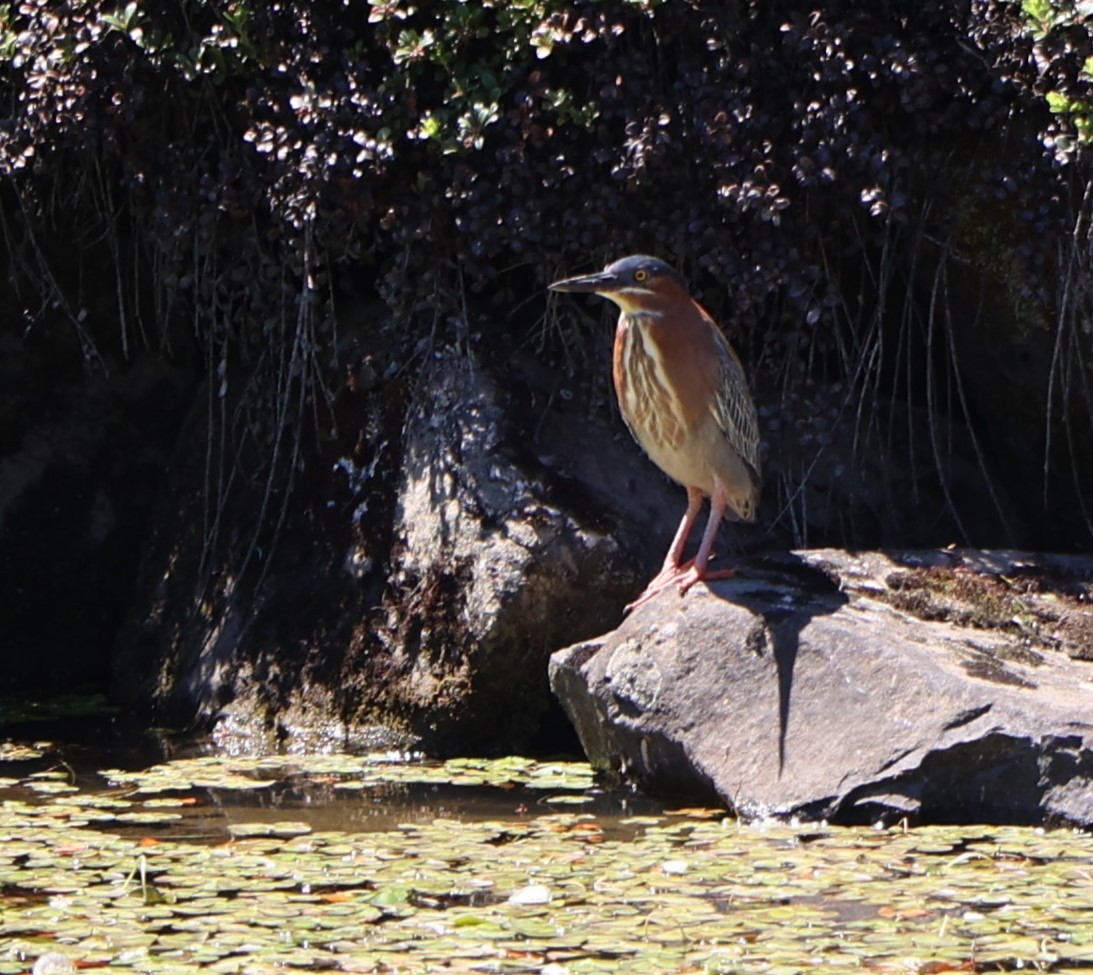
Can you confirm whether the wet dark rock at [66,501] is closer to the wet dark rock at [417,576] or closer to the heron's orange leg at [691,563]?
the wet dark rock at [417,576]

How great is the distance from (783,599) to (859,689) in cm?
49

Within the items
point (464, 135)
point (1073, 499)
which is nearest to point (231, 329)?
point (464, 135)

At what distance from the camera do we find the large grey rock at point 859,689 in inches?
170

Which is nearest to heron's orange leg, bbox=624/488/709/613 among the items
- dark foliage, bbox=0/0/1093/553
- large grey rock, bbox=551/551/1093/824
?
large grey rock, bbox=551/551/1093/824

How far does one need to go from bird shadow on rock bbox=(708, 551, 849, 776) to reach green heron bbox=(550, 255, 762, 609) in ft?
0.49

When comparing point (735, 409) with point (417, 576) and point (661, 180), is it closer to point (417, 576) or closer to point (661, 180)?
point (661, 180)

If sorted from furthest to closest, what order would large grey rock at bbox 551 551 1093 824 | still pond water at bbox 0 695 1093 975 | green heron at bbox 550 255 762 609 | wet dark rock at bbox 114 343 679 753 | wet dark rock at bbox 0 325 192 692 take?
1. wet dark rock at bbox 0 325 192 692
2. wet dark rock at bbox 114 343 679 753
3. green heron at bbox 550 255 762 609
4. large grey rock at bbox 551 551 1093 824
5. still pond water at bbox 0 695 1093 975

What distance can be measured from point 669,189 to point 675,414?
2.72ft

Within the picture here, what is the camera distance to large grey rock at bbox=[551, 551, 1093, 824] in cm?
433

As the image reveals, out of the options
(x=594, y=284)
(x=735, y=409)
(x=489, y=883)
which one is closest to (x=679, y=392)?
(x=735, y=409)

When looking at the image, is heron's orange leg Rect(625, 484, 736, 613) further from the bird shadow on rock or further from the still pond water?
the still pond water

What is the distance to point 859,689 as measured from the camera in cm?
453

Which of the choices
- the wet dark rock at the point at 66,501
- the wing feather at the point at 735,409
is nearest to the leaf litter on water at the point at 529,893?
the wing feather at the point at 735,409

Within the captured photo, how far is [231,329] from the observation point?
632 centimetres
